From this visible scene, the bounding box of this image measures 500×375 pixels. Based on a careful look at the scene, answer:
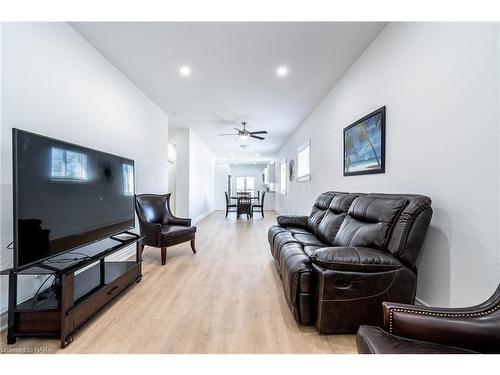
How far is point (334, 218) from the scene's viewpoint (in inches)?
102

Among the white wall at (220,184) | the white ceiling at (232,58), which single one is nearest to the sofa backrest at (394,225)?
the white ceiling at (232,58)

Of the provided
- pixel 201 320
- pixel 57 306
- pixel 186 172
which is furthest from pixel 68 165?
pixel 186 172

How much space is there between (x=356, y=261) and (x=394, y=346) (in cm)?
65

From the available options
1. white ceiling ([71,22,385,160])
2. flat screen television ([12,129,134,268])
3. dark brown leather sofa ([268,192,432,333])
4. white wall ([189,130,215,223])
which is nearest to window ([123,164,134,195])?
flat screen television ([12,129,134,268])

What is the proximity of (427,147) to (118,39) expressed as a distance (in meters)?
3.20

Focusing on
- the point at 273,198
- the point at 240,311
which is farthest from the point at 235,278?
the point at 273,198

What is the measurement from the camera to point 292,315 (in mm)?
1845

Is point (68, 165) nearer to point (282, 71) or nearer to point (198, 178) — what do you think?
point (282, 71)

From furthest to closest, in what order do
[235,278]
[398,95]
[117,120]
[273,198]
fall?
[273,198], [117,120], [235,278], [398,95]

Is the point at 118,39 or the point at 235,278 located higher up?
the point at 118,39

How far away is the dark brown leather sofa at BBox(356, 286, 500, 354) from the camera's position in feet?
2.97

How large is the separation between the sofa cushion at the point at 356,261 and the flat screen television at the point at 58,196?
6.21 feet

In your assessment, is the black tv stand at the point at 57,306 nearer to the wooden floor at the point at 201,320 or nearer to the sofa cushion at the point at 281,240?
the wooden floor at the point at 201,320
